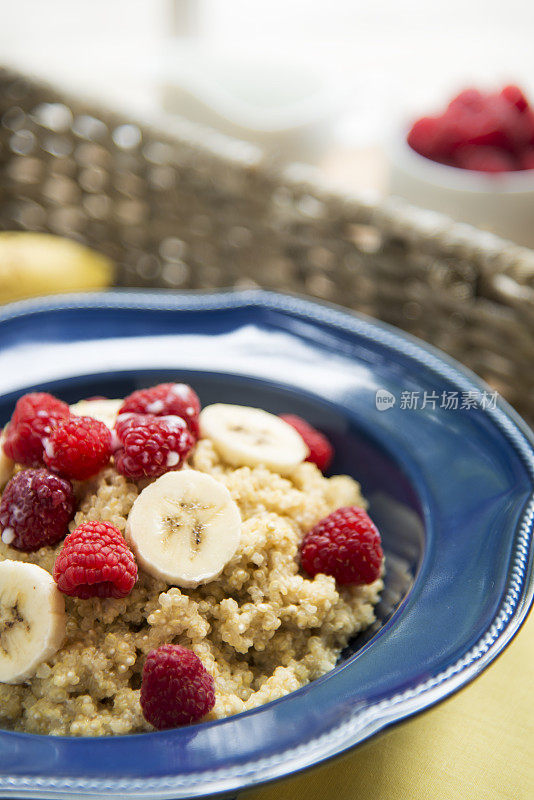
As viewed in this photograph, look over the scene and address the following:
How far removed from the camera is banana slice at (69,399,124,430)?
36.9 inches

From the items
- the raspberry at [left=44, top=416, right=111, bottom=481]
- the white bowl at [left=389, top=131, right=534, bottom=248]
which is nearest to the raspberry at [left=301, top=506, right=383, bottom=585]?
the raspberry at [left=44, top=416, right=111, bottom=481]

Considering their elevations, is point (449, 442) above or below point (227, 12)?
below

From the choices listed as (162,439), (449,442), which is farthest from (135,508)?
(449,442)

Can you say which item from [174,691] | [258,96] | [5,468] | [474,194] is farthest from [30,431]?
[258,96]

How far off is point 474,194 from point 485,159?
0.29ft

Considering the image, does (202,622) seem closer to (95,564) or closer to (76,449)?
(95,564)

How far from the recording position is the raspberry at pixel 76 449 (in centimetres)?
83

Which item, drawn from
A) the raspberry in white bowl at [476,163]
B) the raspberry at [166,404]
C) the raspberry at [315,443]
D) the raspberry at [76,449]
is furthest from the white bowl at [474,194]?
the raspberry at [76,449]

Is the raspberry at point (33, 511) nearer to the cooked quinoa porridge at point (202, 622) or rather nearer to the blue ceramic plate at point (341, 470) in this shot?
the cooked quinoa porridge at point (202, 622)

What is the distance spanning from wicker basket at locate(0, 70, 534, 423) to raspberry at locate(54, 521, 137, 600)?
2.39 feet

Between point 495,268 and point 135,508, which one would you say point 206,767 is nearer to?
point 135,508

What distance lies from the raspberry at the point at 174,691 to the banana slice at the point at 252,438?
0.27 metres

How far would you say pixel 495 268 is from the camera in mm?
1193

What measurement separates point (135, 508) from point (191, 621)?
0.13 meters
